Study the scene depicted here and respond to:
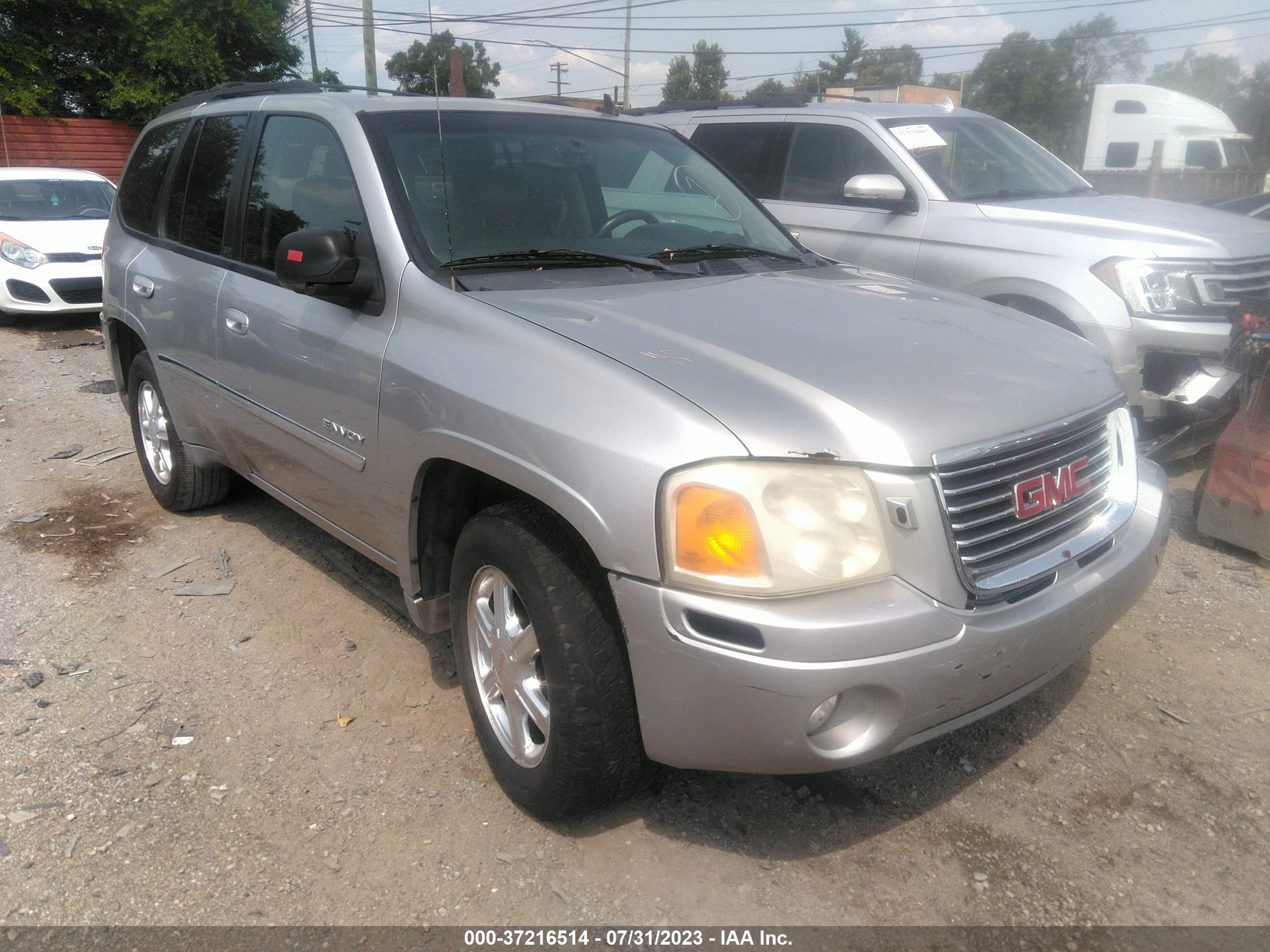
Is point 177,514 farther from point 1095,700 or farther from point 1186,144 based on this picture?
point 1186,144

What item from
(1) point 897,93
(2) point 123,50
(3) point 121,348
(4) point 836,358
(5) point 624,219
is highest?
(2) point 123,50

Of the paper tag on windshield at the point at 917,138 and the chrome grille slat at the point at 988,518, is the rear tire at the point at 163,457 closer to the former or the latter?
the chrome grille slat at the point at 988,518

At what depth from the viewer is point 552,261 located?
3090 millimetres

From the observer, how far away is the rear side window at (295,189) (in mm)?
3184

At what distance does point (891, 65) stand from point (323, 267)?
6306cm

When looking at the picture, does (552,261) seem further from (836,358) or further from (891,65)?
(891,65)

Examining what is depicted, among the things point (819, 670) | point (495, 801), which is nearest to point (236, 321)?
point (495, 801)

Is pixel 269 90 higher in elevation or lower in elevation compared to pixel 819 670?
higher

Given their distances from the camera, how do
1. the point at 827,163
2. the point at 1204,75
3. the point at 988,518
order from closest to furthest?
the point at 988,518, the point at 827,163, the point at 1204,75

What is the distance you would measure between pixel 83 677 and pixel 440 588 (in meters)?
1.40

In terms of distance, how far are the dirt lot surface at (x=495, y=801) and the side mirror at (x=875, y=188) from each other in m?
2.59

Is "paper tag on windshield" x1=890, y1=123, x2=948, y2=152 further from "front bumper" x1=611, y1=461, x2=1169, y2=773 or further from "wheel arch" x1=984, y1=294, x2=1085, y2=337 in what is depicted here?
"front bumper" x1=611, y1=461, x2=1169, y2=773

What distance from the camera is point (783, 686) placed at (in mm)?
2039

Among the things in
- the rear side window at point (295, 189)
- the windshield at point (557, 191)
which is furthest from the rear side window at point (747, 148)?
the rear side window at point (295, 189)
